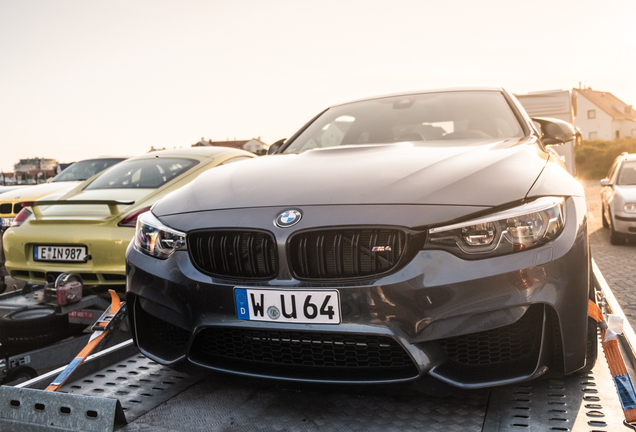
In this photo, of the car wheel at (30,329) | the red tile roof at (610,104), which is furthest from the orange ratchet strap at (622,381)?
the red tile roof at (610,104)

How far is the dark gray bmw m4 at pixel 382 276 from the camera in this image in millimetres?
1916

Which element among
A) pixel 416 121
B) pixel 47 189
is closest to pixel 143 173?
pixel 47 189

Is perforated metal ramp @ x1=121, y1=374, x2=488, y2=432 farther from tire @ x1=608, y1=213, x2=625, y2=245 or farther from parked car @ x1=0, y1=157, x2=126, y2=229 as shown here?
tire @ x1=608, y1=213, x2=625, y2=245

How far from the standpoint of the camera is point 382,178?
2260 millimetres

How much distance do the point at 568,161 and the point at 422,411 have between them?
9930 millimetres

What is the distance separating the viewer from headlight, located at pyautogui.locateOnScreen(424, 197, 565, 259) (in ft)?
6.39

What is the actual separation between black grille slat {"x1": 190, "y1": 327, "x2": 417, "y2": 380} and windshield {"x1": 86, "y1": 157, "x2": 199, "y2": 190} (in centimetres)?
328

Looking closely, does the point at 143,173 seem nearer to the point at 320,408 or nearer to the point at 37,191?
the point at 37,191

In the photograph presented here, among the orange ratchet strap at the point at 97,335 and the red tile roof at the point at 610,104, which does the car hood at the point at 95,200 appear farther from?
the red tile roof at the point at 610,104

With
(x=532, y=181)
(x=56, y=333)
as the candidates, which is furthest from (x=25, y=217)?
(x=532, y=181)

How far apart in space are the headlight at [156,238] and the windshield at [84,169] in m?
7.28

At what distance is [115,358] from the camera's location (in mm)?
2717

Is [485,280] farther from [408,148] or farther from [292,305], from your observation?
[408,148]

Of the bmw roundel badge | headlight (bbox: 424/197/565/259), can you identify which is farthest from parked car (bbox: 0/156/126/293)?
headlight (bbox: 424/197/565/259)
